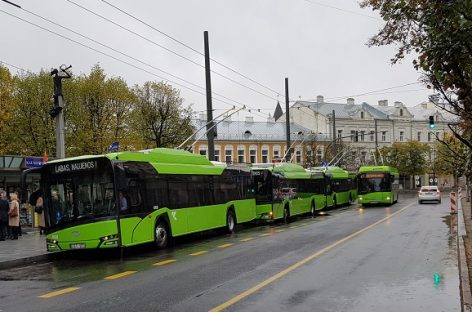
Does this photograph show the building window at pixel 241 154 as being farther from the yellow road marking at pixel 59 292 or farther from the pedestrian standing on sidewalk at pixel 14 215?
the yellow road marking at pixel 59 292

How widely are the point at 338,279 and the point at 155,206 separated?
7.89m

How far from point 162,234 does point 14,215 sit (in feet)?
20.8

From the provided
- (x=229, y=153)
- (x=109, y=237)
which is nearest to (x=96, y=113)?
(x=109, y=237)

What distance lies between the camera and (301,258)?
13.9m

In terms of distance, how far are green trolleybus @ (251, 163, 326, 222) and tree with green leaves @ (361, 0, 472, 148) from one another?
17028 mm

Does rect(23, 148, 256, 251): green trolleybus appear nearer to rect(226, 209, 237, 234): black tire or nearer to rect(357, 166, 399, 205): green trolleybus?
rect(226, 209, 237, 234): black tire

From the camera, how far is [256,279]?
428 inches

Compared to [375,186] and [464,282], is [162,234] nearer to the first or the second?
[464,282]

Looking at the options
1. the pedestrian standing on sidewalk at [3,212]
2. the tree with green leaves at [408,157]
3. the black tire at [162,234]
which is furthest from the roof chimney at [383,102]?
the black tire at [162,234]

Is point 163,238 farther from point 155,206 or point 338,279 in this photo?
point 338,279

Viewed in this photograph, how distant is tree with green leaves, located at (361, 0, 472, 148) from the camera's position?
314 inches

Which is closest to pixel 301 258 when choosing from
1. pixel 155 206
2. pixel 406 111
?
pixel 155 206

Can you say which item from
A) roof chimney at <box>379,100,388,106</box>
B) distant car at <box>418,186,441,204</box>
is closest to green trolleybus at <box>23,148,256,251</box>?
distant car at <box>418,186,441,204</box>

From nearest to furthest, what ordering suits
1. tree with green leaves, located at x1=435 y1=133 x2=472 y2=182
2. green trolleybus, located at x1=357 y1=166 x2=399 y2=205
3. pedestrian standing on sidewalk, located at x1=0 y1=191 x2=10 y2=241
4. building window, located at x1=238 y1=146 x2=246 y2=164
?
1. tree with green leaves, located at x1=435 y1=133 x2=472 y2=182
2. pedestrian standing on sidewalk, located at x1=0 y1=191 x2=10 y2=241
3. green trolleybus, located at x1=357 y1=166 x2=399 y2=205
4. building window, located at x1=238 y1=146 x2=246 y2=164
